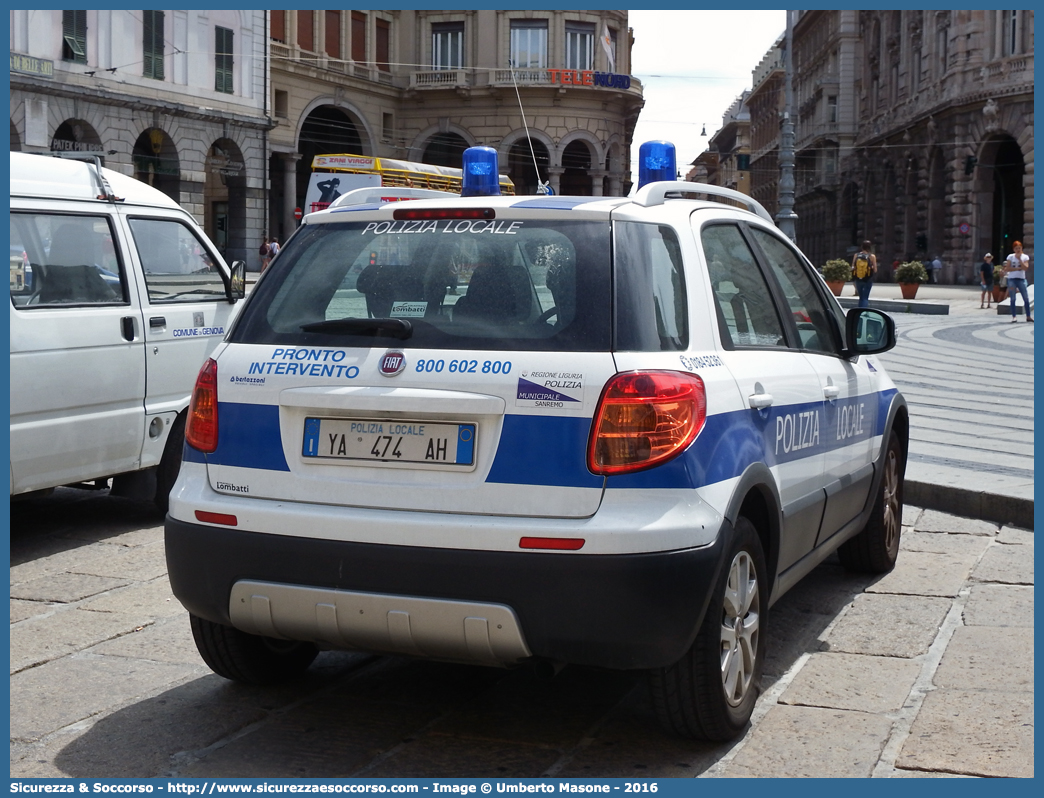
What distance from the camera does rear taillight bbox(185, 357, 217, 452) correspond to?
145 inches

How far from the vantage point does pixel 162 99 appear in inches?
1679

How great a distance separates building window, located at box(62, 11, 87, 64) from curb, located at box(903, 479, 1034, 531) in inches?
1438

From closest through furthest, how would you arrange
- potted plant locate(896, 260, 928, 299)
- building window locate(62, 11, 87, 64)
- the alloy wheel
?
the alloy wheel
potted plant locate(896, 260, 928, 299)
building window locate(62, 11, 87, 64)

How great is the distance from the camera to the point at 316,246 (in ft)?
12.8

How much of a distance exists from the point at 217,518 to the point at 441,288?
88 cm

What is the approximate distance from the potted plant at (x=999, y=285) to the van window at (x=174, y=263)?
2791 cm

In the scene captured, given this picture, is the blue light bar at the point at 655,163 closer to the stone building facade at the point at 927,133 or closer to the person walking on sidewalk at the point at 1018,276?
the person walking on sidewalk at the point at 1018,276

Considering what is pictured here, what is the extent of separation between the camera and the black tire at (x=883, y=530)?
5570 mm

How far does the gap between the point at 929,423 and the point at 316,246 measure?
731 cm

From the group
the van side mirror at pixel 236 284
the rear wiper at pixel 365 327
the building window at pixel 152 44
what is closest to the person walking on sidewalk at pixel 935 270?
the building window at pixel 152 44

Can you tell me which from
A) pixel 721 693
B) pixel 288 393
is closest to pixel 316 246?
pixel 288 393

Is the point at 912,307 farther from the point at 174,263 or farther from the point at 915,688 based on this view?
the point at 915,688

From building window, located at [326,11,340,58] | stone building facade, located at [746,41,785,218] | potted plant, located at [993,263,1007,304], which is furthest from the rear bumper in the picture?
stone building facade, located at [746,41,785,218]

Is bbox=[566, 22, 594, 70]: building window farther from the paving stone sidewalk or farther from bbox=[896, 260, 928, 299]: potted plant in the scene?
the paving stone sidewalk
